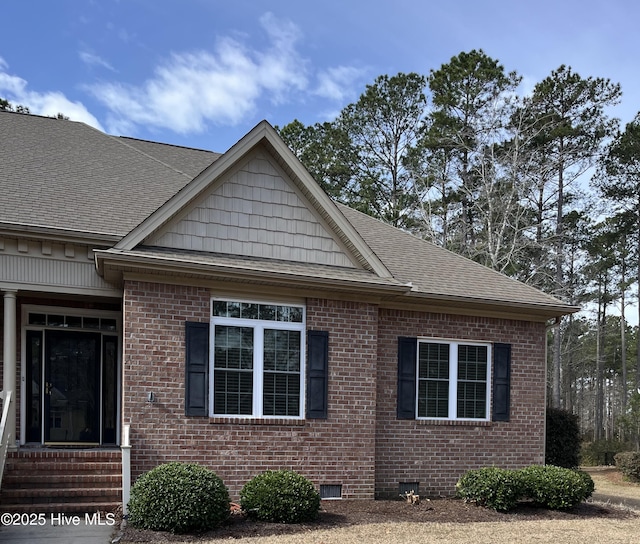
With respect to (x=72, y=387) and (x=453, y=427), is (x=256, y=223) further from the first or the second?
(x=453, y=427)

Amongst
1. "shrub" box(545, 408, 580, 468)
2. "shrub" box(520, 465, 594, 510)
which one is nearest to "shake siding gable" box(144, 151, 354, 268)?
"shrub" box(520, 465, 594, 510)

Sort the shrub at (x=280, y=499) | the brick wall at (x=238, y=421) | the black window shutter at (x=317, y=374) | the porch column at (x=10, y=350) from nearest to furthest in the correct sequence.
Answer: the shrub at (x=280, y=499)
the brick wall at (x=238, y=421)
the porch column at (x=10, y=350)
the black window shutter at (x=317, y=374)

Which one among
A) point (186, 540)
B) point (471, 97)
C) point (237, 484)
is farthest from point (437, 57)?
point (186, 540)

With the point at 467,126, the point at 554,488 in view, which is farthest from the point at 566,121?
the point at 554,488

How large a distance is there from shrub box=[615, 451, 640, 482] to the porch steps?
55.0ft

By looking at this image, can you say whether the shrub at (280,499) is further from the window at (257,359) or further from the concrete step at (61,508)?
the concrete step at (61,508)

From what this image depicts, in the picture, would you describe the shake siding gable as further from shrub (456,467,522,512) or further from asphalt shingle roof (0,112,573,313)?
shrub (456,467,522,512)

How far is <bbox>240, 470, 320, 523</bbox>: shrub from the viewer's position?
32.2 ft

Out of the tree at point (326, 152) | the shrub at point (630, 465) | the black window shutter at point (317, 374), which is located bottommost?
the shrub at point (630, 465)

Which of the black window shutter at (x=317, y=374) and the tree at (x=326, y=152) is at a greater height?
the tree at (x=326, y=152)

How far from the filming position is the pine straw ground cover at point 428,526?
29.7 feet

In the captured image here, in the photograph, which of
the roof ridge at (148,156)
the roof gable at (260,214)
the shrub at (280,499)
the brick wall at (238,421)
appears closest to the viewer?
the shrub at (280,499)

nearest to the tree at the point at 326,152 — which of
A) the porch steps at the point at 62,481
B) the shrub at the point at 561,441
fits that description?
the shrub at the point at 561,441

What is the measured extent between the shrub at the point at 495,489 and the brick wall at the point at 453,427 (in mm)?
1450
